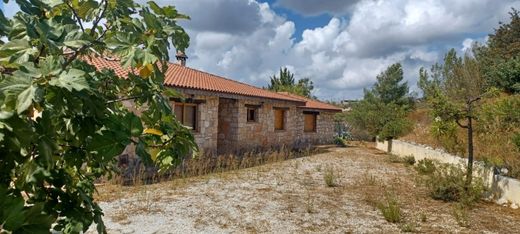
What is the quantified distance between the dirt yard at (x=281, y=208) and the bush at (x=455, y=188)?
0.91 feet

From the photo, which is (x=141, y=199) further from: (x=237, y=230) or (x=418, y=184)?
(x=418, y=184)

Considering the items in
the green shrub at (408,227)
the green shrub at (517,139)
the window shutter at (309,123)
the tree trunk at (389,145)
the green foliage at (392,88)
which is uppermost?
the green foliage at (392,88)

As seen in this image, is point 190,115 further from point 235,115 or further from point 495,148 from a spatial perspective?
point 495,148

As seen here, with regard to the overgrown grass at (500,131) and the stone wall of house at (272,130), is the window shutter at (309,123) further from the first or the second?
the overgrown grass at (500,131)

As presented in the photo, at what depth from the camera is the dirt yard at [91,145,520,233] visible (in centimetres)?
591

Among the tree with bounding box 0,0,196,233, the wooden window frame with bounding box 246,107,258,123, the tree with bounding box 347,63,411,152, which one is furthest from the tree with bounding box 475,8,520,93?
the tree with bounding box 0,0,196,233

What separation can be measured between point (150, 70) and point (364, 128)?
2340cm

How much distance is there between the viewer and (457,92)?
52.2 feet

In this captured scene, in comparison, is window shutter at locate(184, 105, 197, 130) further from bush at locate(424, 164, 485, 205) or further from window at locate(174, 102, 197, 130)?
bush at locate(424, 164, 485, 205)

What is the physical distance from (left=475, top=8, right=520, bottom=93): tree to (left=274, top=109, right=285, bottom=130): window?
1257cm

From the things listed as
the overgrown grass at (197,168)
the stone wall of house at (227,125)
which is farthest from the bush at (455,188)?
the stone wall of house at (227,125)

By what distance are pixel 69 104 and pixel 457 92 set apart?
17501 millimetres

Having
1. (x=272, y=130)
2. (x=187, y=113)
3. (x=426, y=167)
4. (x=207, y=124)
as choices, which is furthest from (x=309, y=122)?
(x=426, y=167)

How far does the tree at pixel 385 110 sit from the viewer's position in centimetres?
1827
